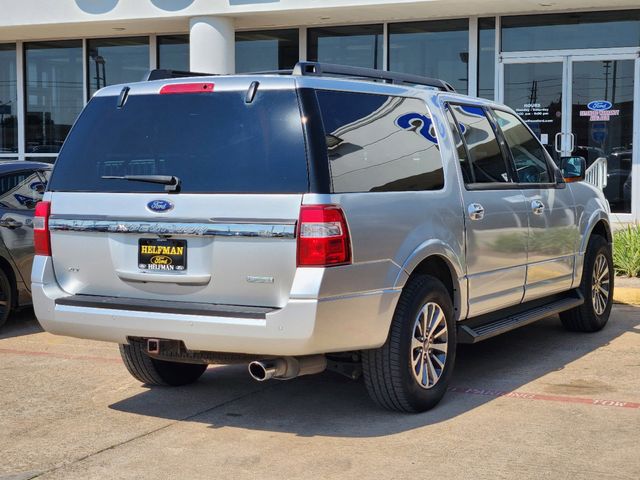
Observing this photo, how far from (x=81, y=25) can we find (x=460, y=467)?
570 inches

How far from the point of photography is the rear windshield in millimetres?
5301

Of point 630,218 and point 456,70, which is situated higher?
point 456,70

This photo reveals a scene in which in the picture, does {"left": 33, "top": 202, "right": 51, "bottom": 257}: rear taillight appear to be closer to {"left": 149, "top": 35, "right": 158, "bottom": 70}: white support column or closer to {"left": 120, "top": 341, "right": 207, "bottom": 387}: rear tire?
{"left": 120, "top": 341, "right": 207, "bottom": 387}: rear tire

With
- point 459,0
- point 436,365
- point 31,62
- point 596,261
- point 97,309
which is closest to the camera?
point 97,309

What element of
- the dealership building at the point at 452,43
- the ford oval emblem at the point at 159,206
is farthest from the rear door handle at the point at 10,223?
the dealership building at the point at 452,43

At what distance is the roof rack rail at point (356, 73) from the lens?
5.71m

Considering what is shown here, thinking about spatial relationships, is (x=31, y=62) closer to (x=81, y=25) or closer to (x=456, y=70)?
(x=81, y=25)

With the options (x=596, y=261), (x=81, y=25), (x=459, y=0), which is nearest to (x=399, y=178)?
(x=596, y=261)

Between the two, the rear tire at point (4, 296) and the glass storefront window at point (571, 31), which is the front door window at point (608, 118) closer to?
the glass storefront window at point (571, 31)

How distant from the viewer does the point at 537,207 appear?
741 centimetres

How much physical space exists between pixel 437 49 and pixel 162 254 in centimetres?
1192

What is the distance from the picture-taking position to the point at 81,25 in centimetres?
1762

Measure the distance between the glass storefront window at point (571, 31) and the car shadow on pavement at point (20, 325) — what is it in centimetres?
935

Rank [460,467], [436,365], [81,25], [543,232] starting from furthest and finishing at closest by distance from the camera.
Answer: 1. [81,25]
2. [543,232]
3. [436,365]
4. [460,467]
